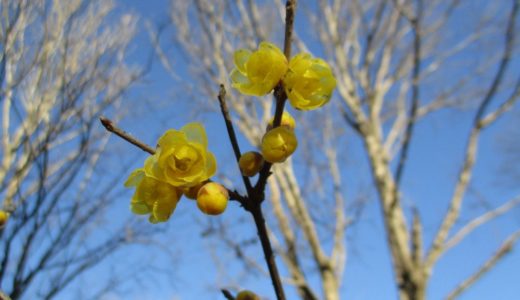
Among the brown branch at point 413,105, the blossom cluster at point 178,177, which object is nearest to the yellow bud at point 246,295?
the blossom cluster at point 178,177

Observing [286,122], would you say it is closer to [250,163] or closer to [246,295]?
[250,163]

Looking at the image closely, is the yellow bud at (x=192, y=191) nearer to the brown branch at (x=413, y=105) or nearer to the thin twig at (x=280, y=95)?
the thin twig at (x=280, y=95)

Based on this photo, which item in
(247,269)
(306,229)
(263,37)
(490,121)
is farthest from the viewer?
(247,269)

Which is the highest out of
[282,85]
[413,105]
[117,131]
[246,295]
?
[413,105]

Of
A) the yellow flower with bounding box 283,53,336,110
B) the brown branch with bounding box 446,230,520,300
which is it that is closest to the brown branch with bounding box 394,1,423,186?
the brown branch with bounding box 446,230,520,300

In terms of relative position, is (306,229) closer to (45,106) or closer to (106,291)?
(106,291)

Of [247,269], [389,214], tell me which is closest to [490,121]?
[389,214]

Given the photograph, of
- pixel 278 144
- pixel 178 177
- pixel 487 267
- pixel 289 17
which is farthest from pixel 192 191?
pixel 487 267
